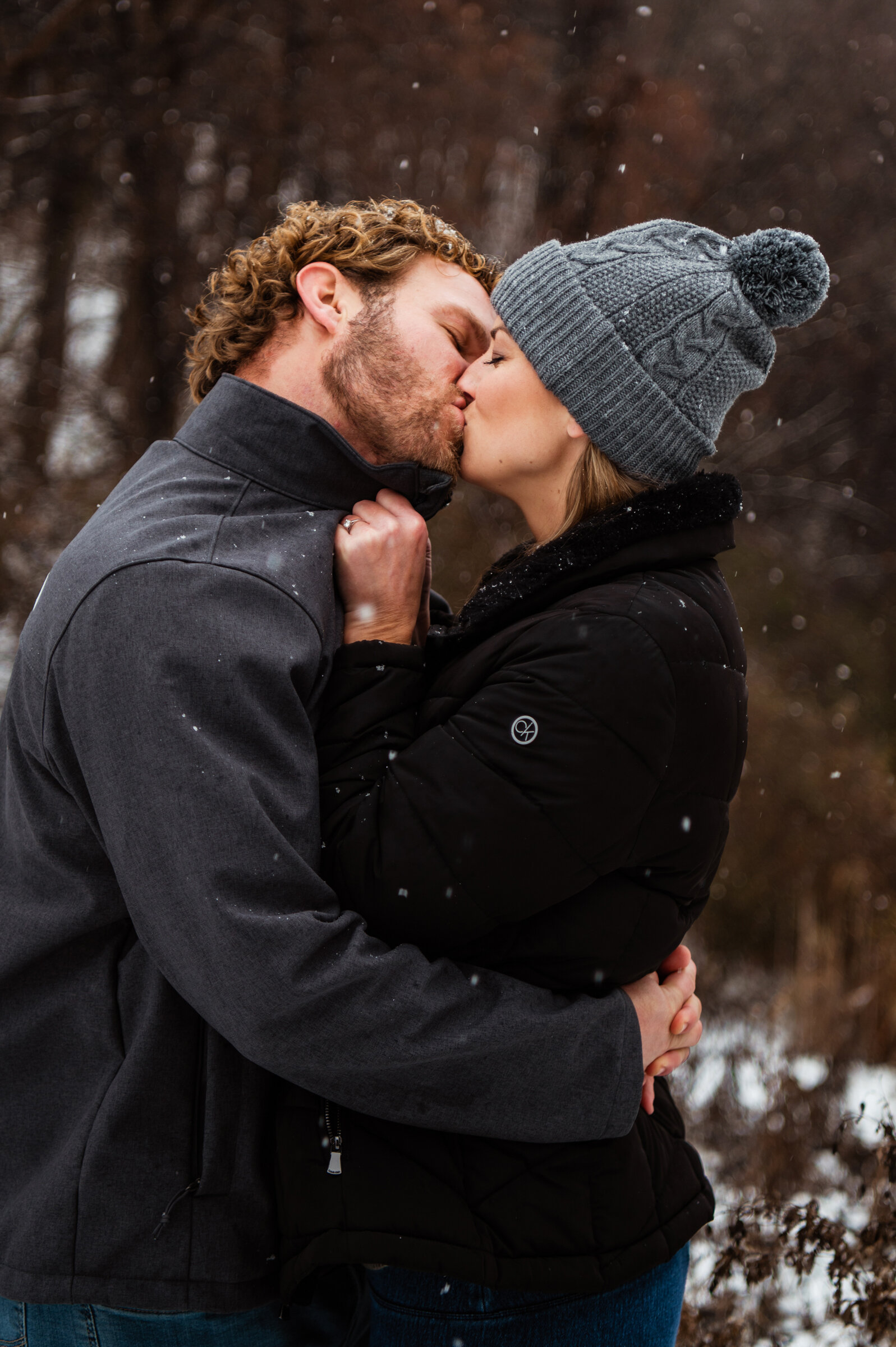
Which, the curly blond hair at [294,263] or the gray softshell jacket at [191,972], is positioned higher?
the curly blond hair at [294,263]

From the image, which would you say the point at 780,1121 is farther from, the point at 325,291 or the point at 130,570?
the point at 130,570

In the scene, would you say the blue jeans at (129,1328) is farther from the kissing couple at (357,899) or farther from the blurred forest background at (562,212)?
the blurred forest background at (562,212)

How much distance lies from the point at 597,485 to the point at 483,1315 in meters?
1.42

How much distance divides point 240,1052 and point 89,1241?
13.4 inches

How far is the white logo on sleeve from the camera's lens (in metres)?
1.55

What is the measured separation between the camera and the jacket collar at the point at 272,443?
188cm

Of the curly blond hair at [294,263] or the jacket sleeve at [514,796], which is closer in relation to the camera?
the jacket sleeve at [514,796]

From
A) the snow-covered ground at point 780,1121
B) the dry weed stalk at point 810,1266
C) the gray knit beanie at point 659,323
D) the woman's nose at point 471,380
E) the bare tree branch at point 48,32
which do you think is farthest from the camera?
the bare tree branch at point 48,32

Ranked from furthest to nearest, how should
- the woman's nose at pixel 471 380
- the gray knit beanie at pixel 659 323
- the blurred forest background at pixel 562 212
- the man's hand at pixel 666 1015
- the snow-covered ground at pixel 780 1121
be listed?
the blurred forest background at pixel 562 212
the snow-covered ground at pixel 780 1121
the woman's nose at pixel 471 380
the gray knit beanie at pixel 659 323
the man's hand at pixel 666 1015

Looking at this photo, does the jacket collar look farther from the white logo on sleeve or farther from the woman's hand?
the white logo on sleeve

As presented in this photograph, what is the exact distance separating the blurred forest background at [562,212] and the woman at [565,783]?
425 cm

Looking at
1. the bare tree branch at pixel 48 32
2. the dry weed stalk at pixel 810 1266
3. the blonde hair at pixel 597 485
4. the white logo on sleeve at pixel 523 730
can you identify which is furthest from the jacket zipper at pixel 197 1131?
the bare tree branch at pixel 48 32

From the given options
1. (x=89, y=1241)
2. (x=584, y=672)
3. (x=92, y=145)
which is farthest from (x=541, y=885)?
(x=92, y=145)

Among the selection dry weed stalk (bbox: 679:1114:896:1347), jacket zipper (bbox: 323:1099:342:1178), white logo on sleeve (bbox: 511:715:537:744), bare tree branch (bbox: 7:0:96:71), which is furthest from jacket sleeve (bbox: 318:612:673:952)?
bare tree branch (bbox: 7:0:96:71)
